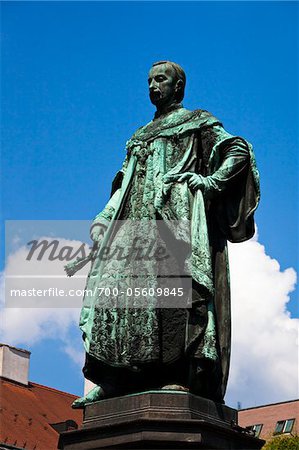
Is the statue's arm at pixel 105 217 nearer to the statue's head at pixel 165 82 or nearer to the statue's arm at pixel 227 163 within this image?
the statue's head at pixel 165 82

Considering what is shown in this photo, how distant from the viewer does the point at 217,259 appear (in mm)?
10172

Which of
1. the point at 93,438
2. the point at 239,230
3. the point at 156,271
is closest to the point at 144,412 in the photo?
the point at 93,438

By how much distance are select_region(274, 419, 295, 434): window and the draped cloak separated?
45197 mm

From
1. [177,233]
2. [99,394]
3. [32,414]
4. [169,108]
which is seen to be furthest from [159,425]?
[32,414]

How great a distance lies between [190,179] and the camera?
1015 centimetres

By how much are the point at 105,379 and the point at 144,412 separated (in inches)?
32.2

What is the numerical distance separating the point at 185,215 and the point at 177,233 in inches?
8.3

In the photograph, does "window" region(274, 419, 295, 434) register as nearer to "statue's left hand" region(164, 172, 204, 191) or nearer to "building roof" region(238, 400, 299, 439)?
"building roof" region(238, 400, 299, 439)

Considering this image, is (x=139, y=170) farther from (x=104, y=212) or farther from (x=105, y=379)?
(x=105, y=379)

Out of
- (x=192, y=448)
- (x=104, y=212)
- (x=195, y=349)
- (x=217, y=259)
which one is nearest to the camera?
(x=192, y=448)

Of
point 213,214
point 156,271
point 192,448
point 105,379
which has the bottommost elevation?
point 192,448

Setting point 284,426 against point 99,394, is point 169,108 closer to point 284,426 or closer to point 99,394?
point 99,394

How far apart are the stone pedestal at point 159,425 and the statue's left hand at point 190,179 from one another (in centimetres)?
216

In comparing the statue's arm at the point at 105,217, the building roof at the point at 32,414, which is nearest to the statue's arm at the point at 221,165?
the statue's arm at the point at 105,217
